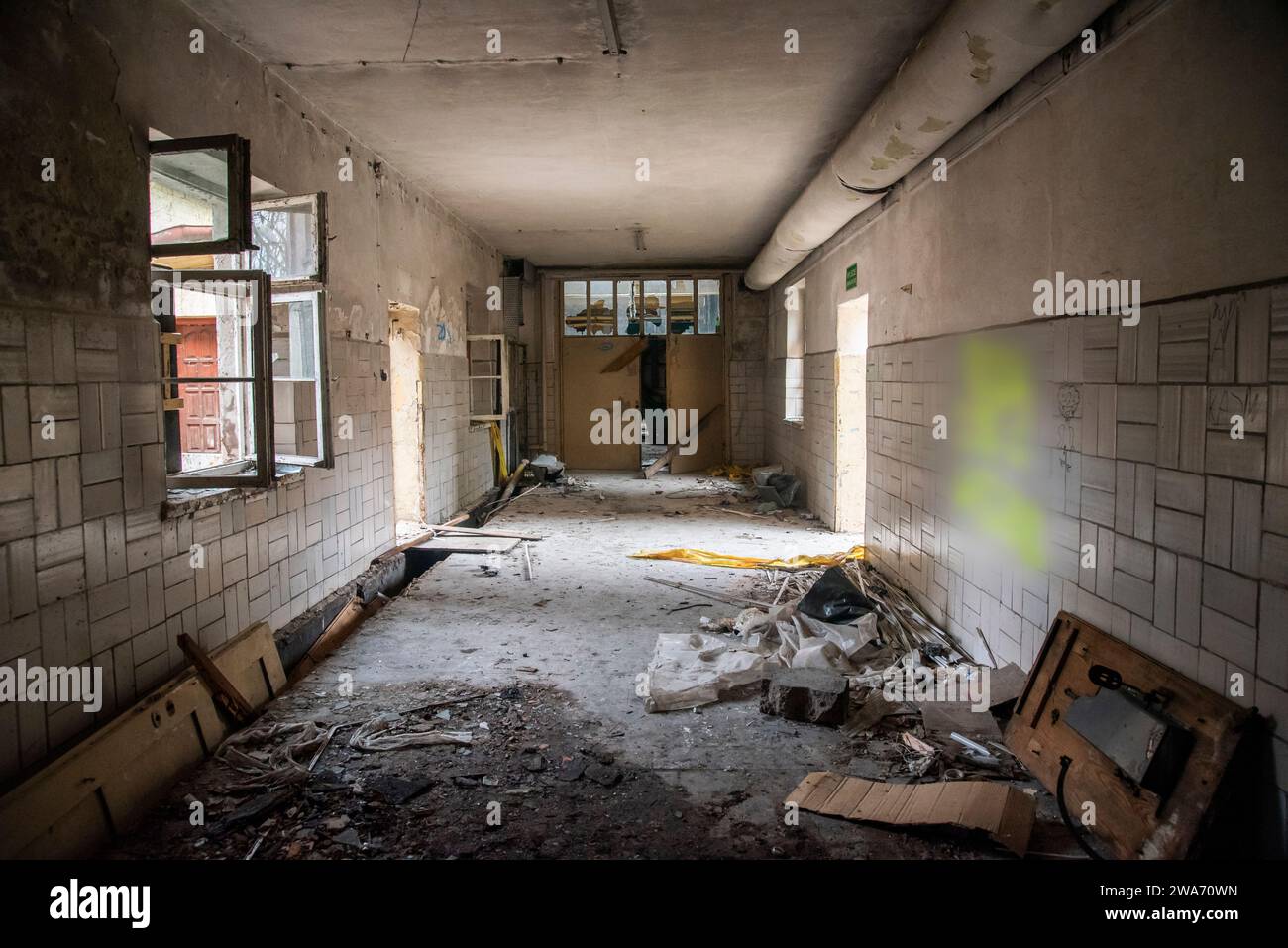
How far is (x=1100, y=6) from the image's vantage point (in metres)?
2.61

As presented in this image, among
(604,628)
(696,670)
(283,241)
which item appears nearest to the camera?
(696,670)

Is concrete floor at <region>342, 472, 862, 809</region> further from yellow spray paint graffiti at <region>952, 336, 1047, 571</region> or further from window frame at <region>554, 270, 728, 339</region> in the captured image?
window frame at <region>554, 270, 728, 339</region>

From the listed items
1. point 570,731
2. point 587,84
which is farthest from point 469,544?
point 587,84

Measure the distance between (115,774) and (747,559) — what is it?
4442mm

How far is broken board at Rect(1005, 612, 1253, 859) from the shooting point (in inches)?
85.0

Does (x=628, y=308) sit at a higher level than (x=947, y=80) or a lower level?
higher

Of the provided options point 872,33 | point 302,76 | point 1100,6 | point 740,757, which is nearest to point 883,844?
point 740,757

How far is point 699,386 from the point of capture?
1245 cm

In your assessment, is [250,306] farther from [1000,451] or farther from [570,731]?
[1000,451]

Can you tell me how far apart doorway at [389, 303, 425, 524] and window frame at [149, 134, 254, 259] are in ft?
11.5

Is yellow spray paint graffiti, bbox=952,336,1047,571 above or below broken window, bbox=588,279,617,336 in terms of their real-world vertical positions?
below

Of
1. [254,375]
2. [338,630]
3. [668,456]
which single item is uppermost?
[254,375]

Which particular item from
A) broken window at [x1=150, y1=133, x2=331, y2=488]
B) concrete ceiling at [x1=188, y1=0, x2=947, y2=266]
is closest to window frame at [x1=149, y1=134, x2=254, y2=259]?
broken window at [x1=150, y1=133, x2=331, y2=488]

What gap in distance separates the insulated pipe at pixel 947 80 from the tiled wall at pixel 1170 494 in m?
1.01
